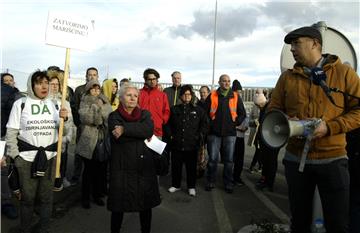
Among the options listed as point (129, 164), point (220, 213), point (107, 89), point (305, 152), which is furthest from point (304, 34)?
point (107, 89)

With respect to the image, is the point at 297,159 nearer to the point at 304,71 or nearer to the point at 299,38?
the point at 304,71

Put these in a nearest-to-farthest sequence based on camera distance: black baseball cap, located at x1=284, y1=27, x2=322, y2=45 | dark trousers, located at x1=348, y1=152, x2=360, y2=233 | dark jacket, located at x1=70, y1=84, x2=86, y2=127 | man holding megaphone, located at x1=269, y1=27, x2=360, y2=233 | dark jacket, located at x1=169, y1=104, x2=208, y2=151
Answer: man holding megaphone, located at x1=269, y1=27, x2=360, y2=233
black baseball cap, located at x1=284, y1=27, x2=322, y2=45
dark trousers, located at x1=348, y1=152, x2=360, y2=233
dark jacket, located at x1=70, y1=84, x2=86, y2=127
dark jacket, located at x1=169, y1=104, x2=208, y2=151

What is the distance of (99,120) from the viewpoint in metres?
6.01

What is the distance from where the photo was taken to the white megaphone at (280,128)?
285cm

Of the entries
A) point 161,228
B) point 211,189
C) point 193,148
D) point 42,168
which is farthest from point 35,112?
point 211,189

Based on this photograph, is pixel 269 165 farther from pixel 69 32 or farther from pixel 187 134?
pixel 69 32

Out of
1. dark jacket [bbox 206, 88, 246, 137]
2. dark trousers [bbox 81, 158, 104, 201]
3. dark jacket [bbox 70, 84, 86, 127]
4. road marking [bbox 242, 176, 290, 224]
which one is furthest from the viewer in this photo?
dark jacket [bbox 206, 88, 246, 137]

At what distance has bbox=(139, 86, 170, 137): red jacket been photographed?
6.97 meters

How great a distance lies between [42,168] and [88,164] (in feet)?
6.59

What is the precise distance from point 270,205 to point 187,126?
76.7 inches

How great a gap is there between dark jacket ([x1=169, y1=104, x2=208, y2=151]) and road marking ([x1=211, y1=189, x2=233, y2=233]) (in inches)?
35.9

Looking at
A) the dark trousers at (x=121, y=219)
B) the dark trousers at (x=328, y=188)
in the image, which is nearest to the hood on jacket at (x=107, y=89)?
the dark trousers at (x=121, y=219)

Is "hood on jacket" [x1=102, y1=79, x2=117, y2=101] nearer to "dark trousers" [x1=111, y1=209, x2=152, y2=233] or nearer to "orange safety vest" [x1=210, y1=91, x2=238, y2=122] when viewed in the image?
"orange safety vest" [x1=210, y1=91, x2=238, y2=122]

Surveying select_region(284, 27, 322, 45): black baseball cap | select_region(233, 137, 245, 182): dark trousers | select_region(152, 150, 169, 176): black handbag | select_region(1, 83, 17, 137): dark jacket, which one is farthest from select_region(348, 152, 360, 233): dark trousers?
select_region(1, 83, 17, 137): dark jacket
